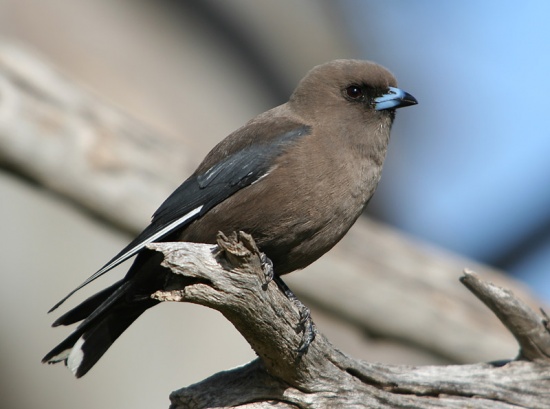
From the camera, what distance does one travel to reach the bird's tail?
606cm

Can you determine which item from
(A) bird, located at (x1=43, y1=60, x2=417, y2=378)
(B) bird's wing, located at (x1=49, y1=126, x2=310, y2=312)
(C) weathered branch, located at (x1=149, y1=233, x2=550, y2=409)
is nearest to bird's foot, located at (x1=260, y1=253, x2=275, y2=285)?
(C) weathered branch, located at (x1=149, y1=233, x2=550, y2=409)

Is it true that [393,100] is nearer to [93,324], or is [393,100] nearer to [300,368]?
[300,368]

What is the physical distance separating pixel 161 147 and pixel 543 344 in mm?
4926

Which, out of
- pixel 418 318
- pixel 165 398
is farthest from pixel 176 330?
pixel 418 318

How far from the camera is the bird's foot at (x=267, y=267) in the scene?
5409mm

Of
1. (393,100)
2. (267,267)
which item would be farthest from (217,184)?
(393,100)

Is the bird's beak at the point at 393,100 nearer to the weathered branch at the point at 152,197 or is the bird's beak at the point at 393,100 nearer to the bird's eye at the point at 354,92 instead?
the bird's eye at the point at 354,92

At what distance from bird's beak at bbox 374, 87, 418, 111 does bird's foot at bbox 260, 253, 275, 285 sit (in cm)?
157

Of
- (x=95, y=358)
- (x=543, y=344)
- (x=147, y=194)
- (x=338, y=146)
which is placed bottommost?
(x=95, y=358)

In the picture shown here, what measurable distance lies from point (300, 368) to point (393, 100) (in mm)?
2119

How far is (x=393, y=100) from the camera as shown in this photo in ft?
22.1

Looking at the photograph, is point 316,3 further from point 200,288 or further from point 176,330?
point 200,288

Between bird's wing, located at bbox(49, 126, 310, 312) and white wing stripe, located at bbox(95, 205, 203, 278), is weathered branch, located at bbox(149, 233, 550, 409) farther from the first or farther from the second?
bird's wing, located at bbox(49, 126, 310, 312)

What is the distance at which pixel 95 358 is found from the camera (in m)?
6.22
